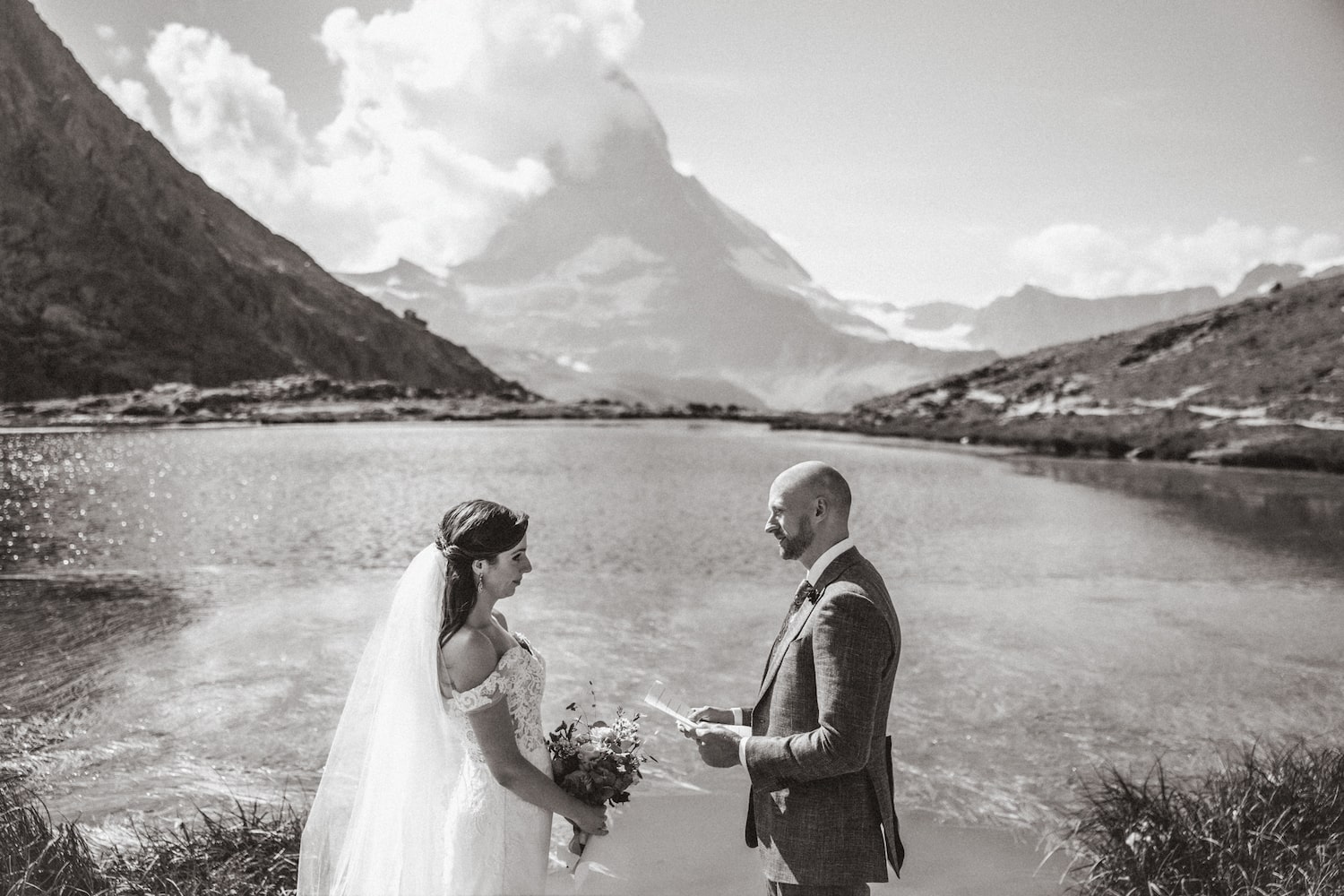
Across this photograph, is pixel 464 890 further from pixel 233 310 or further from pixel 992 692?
pixel 233 310

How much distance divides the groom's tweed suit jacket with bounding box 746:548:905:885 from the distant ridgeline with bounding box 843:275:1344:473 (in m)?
42.8

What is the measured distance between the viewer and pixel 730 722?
16.7ft

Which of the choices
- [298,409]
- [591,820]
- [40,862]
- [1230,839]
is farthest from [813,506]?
[298,409]

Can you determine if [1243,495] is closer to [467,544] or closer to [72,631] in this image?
[72,631]

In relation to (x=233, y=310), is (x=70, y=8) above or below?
above

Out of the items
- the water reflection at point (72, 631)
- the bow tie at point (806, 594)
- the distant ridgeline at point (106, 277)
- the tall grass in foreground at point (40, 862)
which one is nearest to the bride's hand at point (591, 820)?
the bow tie at point (806, 594)

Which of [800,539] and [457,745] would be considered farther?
[457,745]

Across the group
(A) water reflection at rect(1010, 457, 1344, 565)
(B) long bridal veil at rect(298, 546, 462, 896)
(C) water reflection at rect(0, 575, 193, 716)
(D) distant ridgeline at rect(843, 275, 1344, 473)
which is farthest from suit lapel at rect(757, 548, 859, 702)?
(D) distant ridgeline at rect(843, 275, 1344, 473)

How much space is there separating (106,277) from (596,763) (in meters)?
193

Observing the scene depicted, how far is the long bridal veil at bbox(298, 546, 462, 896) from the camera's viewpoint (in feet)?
15.0

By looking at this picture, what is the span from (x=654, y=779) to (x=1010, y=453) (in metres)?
48.6

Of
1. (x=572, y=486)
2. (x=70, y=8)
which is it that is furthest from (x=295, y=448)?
(x=70, y=8)

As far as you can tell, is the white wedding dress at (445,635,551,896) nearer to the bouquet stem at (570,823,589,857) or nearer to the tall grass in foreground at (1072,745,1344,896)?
the bouquet stem at (570,823,589,857)

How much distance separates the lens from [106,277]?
169 metres
